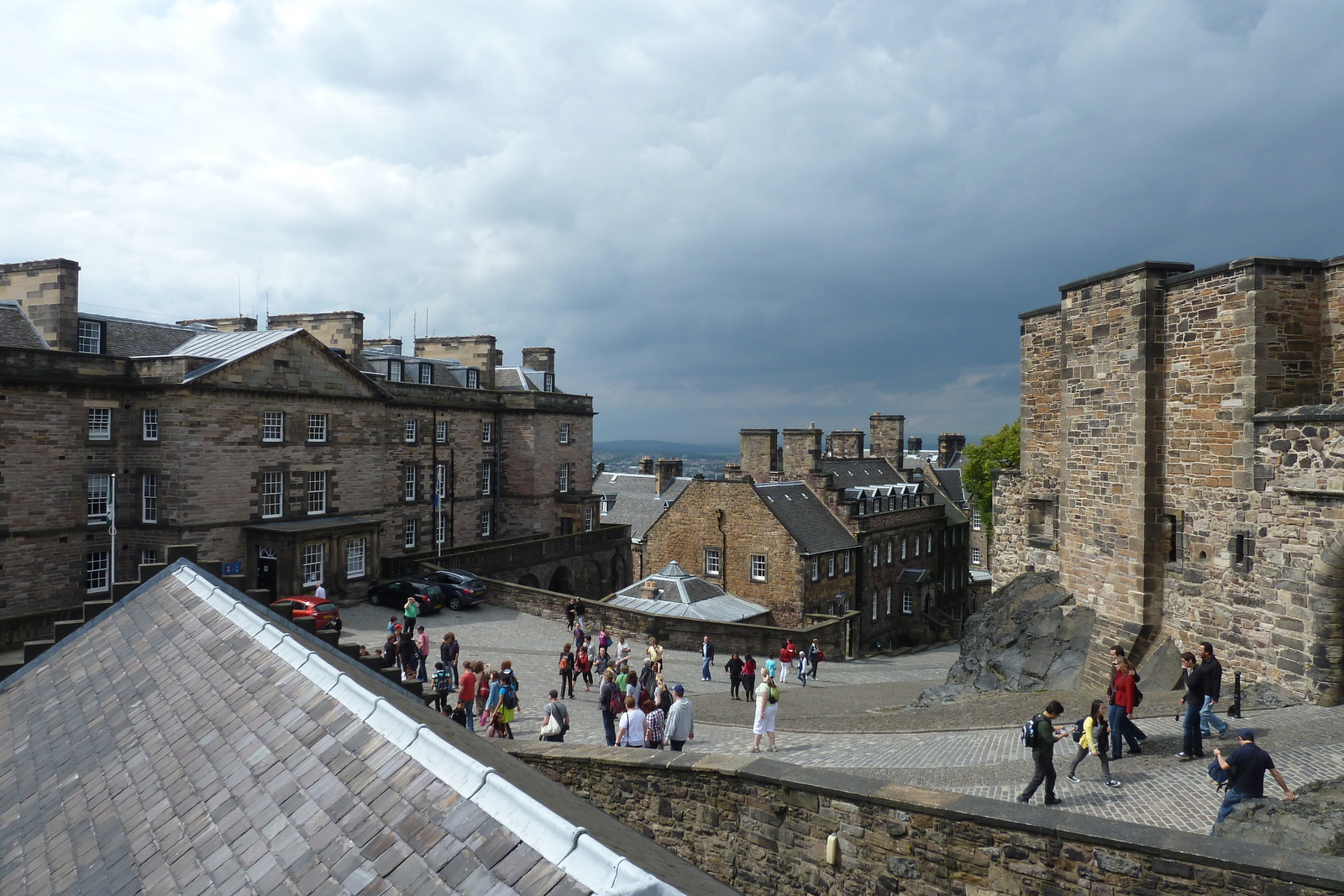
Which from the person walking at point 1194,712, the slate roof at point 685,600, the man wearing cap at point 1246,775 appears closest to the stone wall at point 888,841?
the man wearing cap at point 1246,775

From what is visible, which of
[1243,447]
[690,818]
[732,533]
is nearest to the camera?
[690,818]

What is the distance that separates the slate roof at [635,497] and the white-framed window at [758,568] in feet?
46.5

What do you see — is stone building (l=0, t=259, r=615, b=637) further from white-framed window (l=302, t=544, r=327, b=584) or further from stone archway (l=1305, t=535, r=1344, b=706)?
stone archway (l=1305, t=535, r=1344, b=706)

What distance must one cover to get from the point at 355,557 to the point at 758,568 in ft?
59.5

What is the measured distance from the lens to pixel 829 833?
28.7ft

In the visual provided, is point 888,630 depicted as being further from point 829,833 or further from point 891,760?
point 829,833

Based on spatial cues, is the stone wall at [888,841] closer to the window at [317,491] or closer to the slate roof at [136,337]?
the window at [317,491]

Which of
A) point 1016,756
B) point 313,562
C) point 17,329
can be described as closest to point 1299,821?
point 1016,756

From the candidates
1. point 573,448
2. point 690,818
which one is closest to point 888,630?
point 573,448

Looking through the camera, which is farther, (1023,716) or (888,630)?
(888,630)

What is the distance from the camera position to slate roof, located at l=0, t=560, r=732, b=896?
3.87m

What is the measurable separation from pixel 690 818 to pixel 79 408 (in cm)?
2742

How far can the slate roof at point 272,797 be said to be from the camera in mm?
3873

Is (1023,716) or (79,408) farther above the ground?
(79,408)
